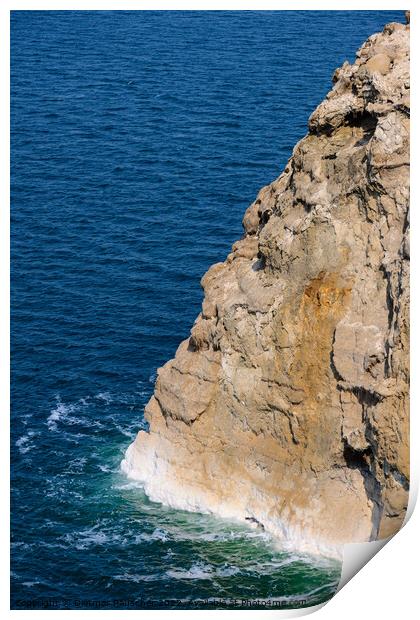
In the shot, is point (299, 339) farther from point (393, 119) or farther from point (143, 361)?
point (143, 361)

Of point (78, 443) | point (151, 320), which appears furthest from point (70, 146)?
point (78, 443)

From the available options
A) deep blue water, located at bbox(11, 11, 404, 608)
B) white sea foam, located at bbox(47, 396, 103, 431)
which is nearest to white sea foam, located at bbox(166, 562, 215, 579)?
deep blue water, located at bbox(11, 11, 404, 608)

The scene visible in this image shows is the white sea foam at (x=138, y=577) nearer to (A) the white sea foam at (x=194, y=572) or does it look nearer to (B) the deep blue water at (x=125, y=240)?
(B) the deep blue water at (x=125, y=240)

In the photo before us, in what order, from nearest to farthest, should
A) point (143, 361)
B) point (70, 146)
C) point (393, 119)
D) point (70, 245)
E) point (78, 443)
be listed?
1. point (393, 119)
2. point (78, 443)
3. point (143, 361)
4. point (70, 245)
5. point (70, 146)

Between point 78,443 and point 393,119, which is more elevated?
point 393,119

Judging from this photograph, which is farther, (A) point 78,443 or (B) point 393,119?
(A) point 78,443

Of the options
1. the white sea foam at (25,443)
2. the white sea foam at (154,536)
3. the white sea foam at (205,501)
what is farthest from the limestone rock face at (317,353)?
the white sea foam at (25,443)

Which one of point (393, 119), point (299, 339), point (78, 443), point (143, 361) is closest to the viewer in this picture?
point (393, 119)
